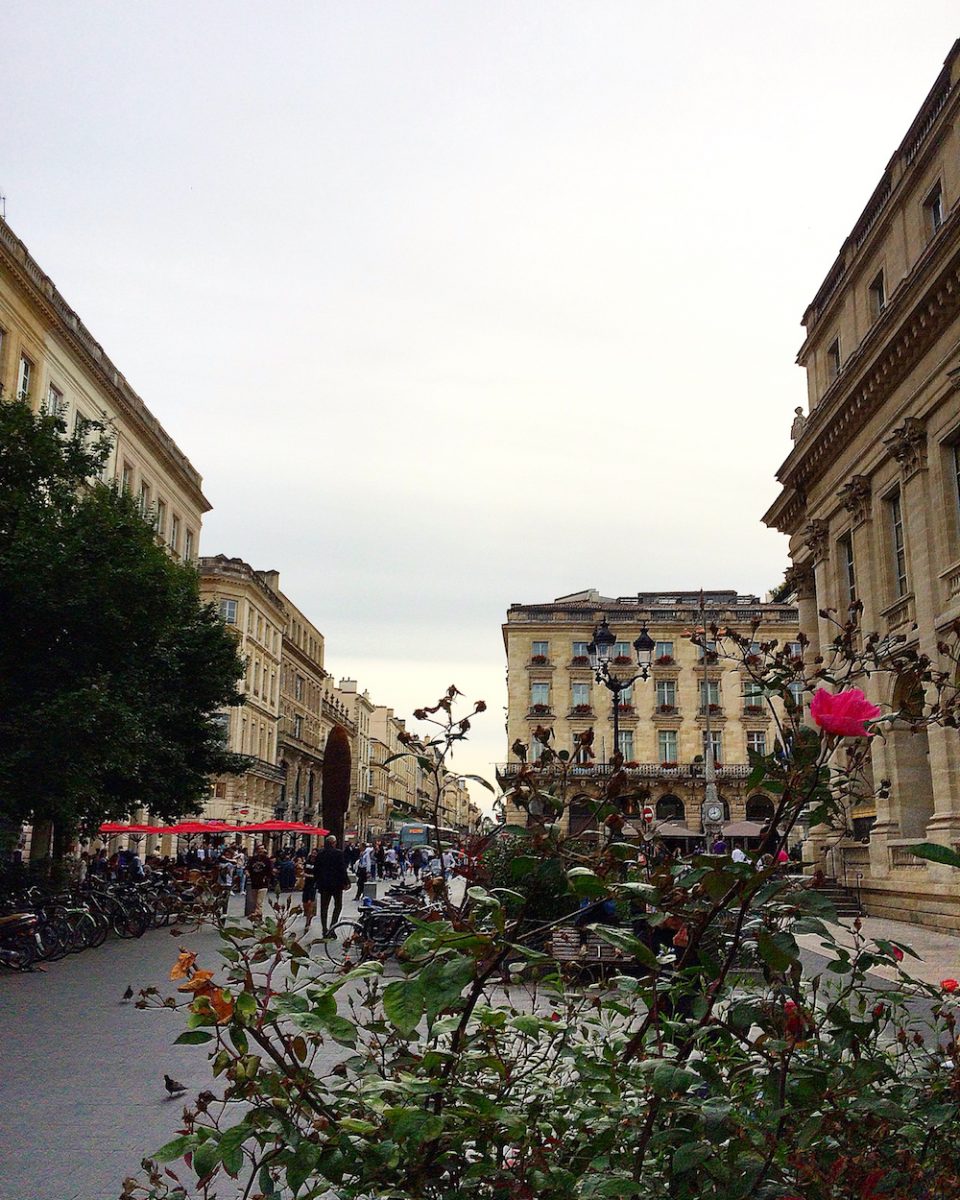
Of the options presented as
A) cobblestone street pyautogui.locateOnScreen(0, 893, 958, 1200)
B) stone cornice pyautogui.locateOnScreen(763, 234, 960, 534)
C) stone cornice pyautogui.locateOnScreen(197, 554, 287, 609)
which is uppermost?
stone cornice pyautogui.locateOnScreen(197, 554, 287, 609)

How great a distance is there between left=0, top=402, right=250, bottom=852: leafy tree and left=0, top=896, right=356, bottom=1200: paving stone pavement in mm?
4031

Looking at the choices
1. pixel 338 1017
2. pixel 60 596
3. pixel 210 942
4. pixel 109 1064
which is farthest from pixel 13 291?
pixel 338 1017

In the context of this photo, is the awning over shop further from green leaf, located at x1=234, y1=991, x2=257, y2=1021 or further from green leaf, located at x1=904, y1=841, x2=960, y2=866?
green leaf, located at x1=234, y1=991, x2=257, y2=1021

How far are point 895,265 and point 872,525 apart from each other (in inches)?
237

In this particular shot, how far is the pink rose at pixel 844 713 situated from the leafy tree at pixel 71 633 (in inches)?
641

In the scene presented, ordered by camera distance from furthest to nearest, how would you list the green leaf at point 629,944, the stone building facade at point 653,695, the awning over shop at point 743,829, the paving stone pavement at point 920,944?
the stone building facade at point 653,695, the awning over shop at point 743,829, the paving stone pavement at point 920,944, the green leaf at point 629,944

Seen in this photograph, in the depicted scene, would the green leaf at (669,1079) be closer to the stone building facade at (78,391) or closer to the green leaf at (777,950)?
the green leaf at (777,950)

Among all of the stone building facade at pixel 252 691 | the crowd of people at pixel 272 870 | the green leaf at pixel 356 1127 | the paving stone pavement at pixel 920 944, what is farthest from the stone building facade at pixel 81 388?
the green leaf at pixel 356 1127

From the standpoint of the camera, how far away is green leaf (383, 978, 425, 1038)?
224 cm

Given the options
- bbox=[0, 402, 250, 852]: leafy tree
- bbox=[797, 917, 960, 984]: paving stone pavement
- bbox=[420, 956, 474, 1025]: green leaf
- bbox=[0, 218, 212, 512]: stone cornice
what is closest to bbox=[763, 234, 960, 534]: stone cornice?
bbox=[797, 917, 960, 984]: paving stone pavement

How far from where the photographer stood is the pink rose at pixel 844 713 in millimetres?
2471

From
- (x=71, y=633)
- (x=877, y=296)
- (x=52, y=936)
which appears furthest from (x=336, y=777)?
(x=877, y=296)

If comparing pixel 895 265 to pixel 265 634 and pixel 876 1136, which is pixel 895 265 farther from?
pixel 265 634

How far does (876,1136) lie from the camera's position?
2777 millimetres
